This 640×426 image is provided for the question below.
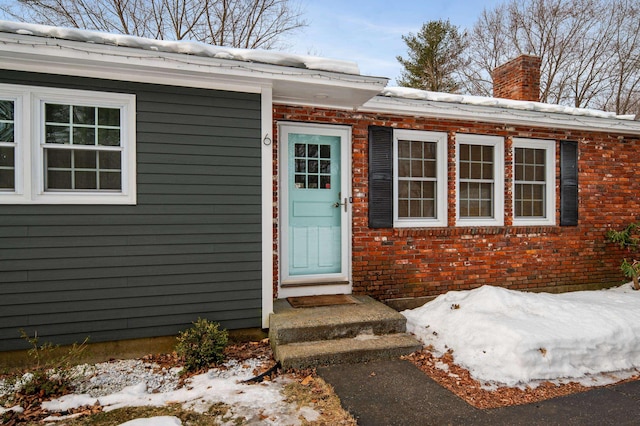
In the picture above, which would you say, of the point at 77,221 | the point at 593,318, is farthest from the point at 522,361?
the point at 77,221

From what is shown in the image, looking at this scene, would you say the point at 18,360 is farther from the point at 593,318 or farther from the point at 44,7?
the point at 44,7

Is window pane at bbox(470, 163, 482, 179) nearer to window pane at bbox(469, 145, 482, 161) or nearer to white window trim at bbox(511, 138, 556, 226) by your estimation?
window pane at bbox(469, 145, 482, 161)

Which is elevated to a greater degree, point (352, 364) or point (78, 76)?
point (78, 76)

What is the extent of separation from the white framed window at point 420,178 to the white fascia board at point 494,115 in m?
0.32

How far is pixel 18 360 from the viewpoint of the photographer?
3391mm

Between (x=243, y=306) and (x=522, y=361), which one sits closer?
(x=522, y=361)

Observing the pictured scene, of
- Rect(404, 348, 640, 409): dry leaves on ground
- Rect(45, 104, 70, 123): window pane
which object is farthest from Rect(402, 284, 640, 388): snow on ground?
Rect(45, 104, 70, 123): window pane

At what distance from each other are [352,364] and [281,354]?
2.19ft

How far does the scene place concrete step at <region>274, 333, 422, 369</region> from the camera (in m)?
3.41

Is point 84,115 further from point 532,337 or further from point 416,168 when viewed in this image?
point 532,337

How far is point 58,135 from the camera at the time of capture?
3518 mm

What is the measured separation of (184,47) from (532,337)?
4.18 metres

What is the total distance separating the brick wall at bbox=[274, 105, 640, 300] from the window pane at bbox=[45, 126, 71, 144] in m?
2.11

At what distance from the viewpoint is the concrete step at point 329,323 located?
3.68 m
